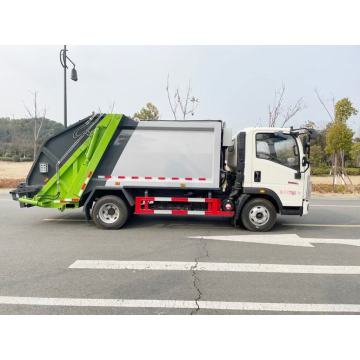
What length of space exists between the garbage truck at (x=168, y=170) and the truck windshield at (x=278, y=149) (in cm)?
2

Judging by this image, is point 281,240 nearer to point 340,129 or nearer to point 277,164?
point 277,164

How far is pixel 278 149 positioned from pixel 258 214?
153 cm

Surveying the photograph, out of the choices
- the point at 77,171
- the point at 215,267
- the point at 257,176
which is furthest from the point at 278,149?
the point at 77,171

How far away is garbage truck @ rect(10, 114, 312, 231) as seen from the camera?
5.73 m

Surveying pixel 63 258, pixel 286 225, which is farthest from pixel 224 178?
pixel 63 258

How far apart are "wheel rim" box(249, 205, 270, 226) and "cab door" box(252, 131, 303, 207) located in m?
0.50

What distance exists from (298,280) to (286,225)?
314 centimetres

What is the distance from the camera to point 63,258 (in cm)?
421

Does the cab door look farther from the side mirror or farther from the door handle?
the side mirror

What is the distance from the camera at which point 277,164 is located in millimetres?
5699

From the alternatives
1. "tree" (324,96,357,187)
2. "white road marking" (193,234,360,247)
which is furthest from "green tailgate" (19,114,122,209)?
"tree" (324,96,357,187)

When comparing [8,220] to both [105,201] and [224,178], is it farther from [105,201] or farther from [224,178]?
[224,178]

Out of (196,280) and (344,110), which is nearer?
(196,280)

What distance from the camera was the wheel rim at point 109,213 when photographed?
19.4 ft
